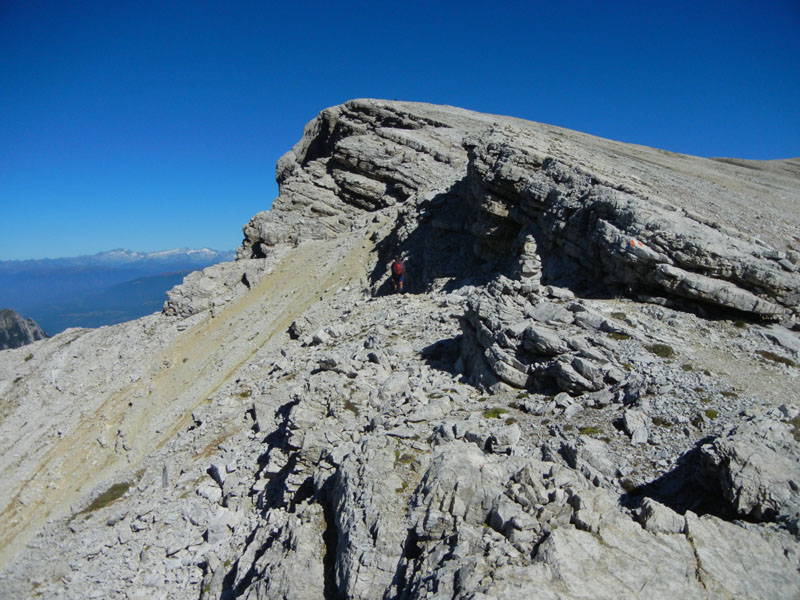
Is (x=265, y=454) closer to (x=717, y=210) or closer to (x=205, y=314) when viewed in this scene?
(x=717, y=210)

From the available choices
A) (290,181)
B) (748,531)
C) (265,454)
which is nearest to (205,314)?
(290,181)

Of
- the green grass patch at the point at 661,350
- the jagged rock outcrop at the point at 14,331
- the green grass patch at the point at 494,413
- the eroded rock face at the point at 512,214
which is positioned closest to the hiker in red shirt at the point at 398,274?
the eroded rock face at the point at 512,214

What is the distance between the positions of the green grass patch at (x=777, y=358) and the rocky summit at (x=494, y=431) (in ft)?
0.24

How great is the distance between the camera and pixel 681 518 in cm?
881

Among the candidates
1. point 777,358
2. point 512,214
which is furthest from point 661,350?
point 512,214

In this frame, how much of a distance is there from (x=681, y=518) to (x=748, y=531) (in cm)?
111

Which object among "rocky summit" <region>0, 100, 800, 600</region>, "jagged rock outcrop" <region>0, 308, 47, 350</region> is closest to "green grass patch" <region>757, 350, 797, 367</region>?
"rocky summit" <region>0, 100, 800, 600</region>

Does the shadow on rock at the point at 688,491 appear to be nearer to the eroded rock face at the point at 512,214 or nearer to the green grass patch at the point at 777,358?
the green grass patch at the point at 777,358

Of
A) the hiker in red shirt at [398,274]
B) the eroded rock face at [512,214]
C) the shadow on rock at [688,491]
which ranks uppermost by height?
the eroded rock face at [512,214]

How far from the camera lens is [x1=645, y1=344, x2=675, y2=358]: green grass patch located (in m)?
14.7

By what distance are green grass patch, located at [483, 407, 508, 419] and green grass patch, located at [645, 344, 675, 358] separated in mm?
5550

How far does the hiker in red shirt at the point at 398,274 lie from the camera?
115ft

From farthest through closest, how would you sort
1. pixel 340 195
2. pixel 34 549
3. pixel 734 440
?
pixel 340 195 → pixel 34 549 → pixel 734 440

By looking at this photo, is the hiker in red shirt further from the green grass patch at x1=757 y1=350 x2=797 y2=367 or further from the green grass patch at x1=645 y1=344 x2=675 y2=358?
the green grass patch at x1=757 y1=350 x2=797 y2=367
